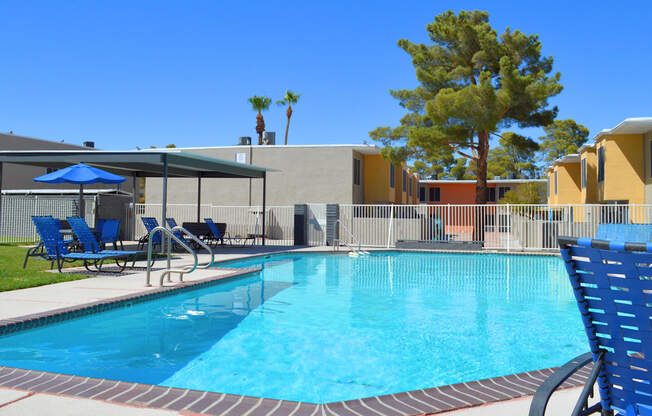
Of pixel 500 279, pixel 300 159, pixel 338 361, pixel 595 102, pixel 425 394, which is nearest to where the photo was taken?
pixel 425 394

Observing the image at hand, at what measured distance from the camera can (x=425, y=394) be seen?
3488 mm

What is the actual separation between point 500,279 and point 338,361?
7.41 m

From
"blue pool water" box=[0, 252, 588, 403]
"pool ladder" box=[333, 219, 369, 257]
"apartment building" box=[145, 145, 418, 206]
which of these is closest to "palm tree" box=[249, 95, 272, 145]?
"apartment building" box=[145, 145, 418, 206]

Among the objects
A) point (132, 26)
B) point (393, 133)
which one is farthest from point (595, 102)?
point (132, 26)

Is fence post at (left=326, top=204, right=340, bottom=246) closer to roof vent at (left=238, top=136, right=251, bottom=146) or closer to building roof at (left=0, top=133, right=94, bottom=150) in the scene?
roof vent at (left=238, top=136, right=251, bottom=146)

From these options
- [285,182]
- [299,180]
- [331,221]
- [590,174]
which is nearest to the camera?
[331,221]

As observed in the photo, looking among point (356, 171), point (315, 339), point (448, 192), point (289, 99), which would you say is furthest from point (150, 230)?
point (448, 192)

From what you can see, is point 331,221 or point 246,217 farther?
point 246,217

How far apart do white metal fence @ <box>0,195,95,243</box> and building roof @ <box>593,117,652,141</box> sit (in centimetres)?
2068

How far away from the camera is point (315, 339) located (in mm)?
5918

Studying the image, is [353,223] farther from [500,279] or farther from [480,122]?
[500,279]

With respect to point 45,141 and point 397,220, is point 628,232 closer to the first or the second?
point 397,220

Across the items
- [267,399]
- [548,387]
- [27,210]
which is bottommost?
[267,399]

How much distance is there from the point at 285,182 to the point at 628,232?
794 inches
